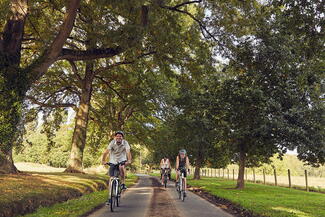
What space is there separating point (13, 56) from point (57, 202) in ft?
20.3

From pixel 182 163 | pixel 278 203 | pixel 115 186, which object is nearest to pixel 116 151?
pixel 115 186

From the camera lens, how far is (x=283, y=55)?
15.9 m

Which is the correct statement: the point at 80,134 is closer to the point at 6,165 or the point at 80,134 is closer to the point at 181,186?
the point at 6,165

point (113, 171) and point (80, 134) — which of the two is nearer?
point (113, 171)

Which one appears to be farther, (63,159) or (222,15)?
(63,159)

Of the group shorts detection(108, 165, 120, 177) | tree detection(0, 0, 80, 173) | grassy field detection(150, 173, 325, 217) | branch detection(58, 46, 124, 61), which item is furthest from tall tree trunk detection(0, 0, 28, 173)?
grassy field detection(150, 173, 325, 217)

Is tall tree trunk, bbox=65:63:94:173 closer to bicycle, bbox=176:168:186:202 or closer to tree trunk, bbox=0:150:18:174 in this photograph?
tree trunk, bbox=0:150:18:174

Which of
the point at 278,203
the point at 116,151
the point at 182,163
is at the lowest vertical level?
the point at 278,203

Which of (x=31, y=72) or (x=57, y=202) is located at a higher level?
(x=31, y=72)

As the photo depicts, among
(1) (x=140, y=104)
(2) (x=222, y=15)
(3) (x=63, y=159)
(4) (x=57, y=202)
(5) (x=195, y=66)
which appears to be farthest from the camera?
(3) (x=63, y=159)

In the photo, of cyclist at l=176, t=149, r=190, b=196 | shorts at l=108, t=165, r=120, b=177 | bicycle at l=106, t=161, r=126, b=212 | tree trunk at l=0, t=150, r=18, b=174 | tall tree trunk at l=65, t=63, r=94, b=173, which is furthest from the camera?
tall tree trunk at l=65, t=63, r=94, b=173

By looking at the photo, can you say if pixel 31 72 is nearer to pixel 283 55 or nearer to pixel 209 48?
pixel 209 48

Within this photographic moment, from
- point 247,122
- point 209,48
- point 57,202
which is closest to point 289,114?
point 247,122

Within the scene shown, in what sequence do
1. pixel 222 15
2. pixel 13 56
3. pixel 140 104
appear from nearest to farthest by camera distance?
pixel 13 56 < pixel 222 15 < pixel 140 104
